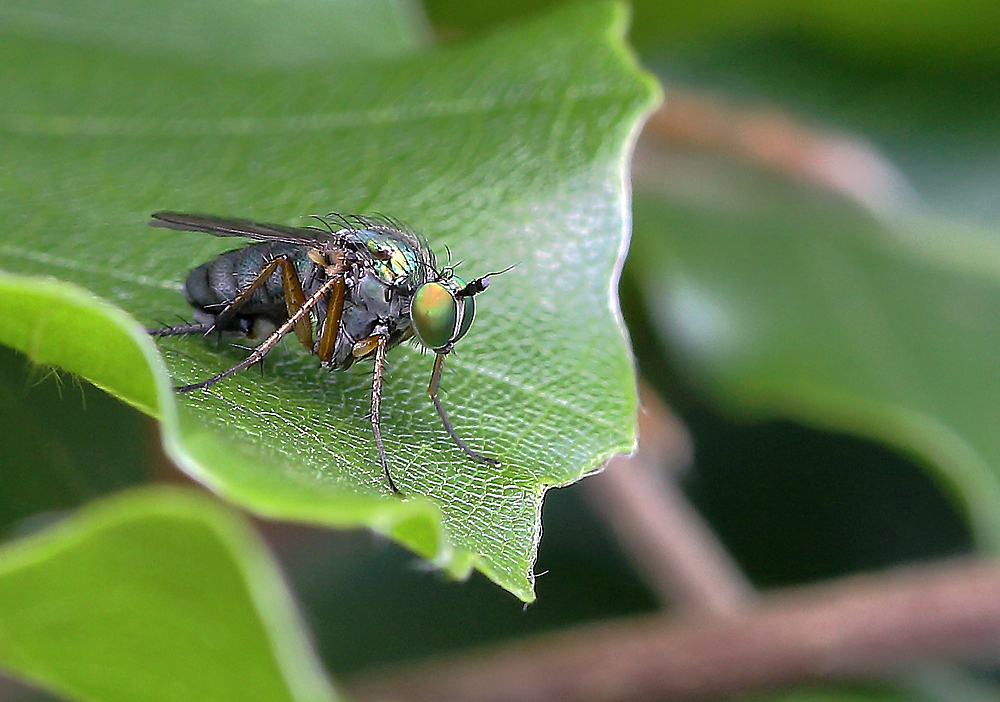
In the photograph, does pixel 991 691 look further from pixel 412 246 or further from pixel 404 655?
pixel 412 246

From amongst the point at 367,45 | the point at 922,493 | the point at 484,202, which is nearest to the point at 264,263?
the point at 484,202

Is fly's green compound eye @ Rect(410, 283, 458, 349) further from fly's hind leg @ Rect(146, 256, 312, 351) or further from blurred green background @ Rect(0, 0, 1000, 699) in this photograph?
blurred green background @ Rect(0, 0, 1000, 699)

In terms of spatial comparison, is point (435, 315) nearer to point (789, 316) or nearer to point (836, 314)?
point (789, 316)

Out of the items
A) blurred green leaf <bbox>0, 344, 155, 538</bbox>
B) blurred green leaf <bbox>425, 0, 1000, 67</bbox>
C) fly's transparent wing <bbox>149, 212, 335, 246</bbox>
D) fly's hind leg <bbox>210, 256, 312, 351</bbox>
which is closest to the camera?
fly's transparent wing <bbox>149, 212, 335, 246</bbox>

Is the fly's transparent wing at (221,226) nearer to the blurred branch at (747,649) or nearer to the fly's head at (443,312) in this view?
the fly's head at (443,312)

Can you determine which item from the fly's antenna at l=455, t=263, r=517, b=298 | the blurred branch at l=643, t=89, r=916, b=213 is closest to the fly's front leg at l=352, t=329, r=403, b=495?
the fly's antenna at l=455, t=263, r=517, b=298

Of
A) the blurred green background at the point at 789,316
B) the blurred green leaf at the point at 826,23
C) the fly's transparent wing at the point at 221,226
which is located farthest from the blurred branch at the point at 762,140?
the fly's transparent wing at the point at 221,226

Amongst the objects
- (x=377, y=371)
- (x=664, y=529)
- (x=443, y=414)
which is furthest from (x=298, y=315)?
(x=664, y=529)
